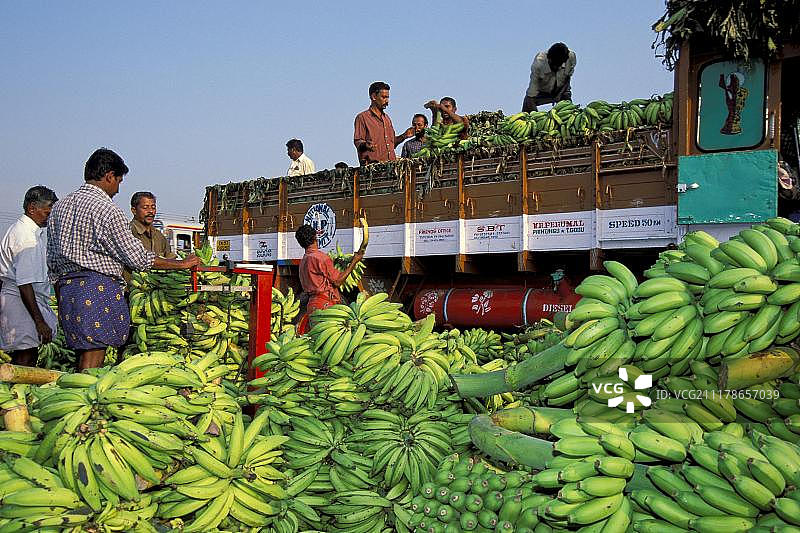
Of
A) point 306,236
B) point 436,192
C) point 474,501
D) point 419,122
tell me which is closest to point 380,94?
point 419,122

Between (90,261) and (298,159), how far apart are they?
6.48 metres

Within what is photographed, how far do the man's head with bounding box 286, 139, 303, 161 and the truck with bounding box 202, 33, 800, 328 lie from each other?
930mm

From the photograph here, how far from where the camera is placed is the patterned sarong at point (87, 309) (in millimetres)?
3875

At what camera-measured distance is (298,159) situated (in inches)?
398

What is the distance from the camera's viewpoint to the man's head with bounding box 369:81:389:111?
909 centimetres

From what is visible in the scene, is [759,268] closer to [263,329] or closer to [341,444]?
[341,444]

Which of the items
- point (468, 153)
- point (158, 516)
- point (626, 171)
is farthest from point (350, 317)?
point (468, 153)

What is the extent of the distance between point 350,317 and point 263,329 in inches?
54.7

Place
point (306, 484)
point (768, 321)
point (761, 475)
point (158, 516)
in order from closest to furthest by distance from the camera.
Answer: point (761, 475), point (768, 321), point (158, 516), point (306, 484)

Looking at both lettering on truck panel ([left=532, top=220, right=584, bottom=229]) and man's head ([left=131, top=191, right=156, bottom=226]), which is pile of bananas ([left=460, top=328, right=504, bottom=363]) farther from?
man's head ([left=131, top=191, right=156, bottom=226])

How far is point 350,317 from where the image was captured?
3182 millimetres

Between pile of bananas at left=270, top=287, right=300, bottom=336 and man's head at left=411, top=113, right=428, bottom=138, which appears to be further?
man's head at left=411, top=113, right=428, bottom=138

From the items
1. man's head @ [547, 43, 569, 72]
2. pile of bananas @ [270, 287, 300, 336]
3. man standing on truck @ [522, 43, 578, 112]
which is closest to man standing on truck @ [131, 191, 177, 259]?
pile of bananas @ [270, 287, 300, 336]

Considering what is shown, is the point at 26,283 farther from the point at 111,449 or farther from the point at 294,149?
the point at 294,149
